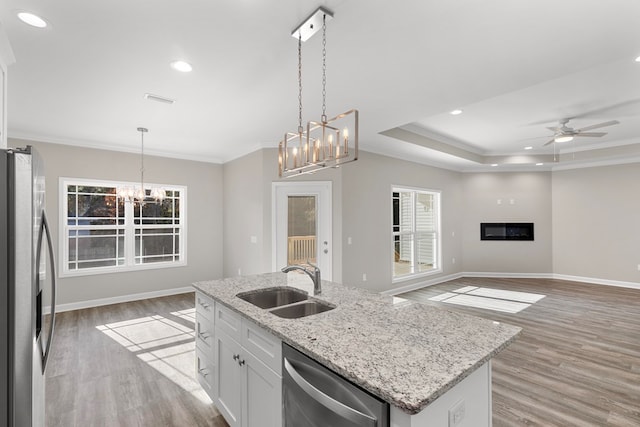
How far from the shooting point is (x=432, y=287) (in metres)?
6.32

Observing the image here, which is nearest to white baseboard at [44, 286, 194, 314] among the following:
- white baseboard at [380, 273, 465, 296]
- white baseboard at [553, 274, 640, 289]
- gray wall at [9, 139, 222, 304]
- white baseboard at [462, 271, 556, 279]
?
gray wall at [9, 139, 222, 304]

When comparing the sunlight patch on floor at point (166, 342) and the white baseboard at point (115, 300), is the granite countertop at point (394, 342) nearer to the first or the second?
the sunlight patch on floor at point (166, 342)

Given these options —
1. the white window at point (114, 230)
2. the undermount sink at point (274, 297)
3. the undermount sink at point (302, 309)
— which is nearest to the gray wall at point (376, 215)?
the white window at point (114, 230)

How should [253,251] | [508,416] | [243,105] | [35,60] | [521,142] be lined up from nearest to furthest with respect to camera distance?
[508,416], [35,60], [243,105], [253,251], [521,142]

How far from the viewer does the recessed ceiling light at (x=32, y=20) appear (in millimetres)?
1860

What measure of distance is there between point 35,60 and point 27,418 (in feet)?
8.46

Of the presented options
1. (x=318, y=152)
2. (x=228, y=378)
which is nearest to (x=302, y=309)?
(x=228, y=378)

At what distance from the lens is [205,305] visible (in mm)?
2328

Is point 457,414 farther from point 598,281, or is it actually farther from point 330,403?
point 598,281

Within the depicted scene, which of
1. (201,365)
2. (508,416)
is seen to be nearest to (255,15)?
(201,365)

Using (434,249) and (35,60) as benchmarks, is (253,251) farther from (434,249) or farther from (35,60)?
(434,249)

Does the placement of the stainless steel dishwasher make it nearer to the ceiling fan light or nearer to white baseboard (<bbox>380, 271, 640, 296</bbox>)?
white baseboard (<bbox>380, 271, 640, 296</bbox>)

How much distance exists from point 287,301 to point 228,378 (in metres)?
0.64

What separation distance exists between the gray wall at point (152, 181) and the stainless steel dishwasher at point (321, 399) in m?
4.96
